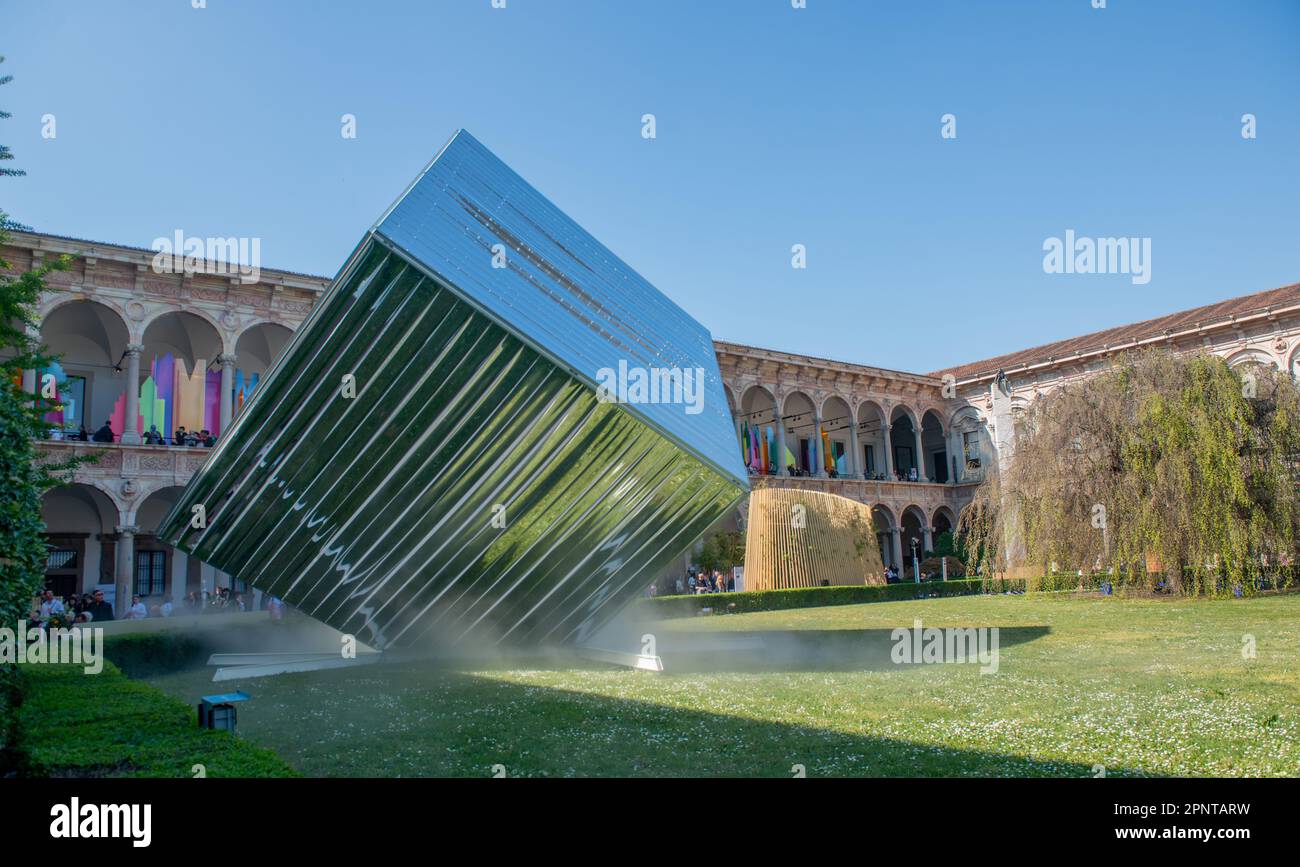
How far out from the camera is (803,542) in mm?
24641

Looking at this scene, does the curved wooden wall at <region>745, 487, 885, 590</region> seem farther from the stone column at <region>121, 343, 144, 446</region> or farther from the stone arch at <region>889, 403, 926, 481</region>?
the stone arch at <region>889, 403, 926, 481</region>

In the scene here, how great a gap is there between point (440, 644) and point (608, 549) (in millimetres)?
2773

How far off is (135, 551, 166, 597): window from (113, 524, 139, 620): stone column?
8.28 ft

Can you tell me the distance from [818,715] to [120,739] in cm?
439

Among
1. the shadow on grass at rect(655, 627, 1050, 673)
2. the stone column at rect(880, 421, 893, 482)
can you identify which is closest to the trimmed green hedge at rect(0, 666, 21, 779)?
the shadow on grass at rect(655, 627, 1050, 673)

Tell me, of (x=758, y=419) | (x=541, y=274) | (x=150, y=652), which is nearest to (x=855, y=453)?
(x=758, y=419)

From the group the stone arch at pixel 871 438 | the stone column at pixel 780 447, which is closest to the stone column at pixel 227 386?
the stone column at pixel 780 447

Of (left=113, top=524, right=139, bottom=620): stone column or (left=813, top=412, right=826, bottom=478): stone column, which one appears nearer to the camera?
(left=113, top=524, right=139, bottom=620): stone column

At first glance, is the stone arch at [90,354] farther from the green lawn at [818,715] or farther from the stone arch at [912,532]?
the stone arch at [912,532]

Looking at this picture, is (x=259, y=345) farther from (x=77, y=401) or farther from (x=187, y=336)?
(x=77, y=401)

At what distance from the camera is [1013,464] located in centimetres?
2205

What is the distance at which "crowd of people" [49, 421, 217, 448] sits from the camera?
2408 centimetres
